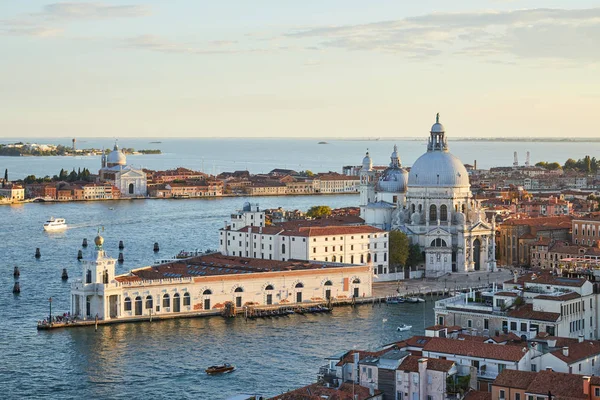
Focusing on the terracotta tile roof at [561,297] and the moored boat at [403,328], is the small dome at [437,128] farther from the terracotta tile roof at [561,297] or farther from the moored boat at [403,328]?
the terracotta tile roof at [561,297]

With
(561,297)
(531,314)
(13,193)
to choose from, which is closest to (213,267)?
(531,314)

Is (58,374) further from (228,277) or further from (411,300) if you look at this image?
(411,300)

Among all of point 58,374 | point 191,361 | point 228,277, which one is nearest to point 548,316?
point 191,361

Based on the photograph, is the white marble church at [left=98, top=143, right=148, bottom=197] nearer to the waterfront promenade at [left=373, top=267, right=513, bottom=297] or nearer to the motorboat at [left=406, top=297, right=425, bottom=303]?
the waterfront promenade at [left=373, top=267, right=513, bottom=297]

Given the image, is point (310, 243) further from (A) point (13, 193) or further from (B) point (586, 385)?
(A) point (13, 193)

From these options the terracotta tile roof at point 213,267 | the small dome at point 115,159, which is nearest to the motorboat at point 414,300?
the terracotta tile roof at point 213,267

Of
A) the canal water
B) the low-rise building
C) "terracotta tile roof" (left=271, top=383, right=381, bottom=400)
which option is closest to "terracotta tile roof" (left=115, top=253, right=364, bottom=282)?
the canal water
